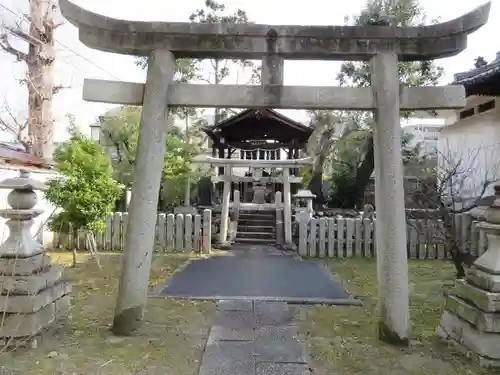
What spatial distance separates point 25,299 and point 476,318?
4.80 m

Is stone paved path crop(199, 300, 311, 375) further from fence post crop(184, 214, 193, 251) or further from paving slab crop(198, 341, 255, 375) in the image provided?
fence post crop(184, 214, 193, 251)

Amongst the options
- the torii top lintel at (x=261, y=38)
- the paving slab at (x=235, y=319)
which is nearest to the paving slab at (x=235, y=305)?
the paving slab at (x=235, y=319)

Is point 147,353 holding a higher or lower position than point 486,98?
lower

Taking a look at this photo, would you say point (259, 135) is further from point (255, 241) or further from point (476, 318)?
point (476, 318)

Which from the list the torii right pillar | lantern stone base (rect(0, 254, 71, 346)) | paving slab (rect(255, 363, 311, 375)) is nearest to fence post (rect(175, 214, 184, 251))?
lantern stone base (rect(0, 254, 71, 346))

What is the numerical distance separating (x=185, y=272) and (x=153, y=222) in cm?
446

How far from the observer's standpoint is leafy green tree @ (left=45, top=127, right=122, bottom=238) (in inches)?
344

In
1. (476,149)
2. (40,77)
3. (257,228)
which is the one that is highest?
(40,77)

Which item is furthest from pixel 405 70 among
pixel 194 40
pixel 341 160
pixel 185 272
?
pixel 194 40

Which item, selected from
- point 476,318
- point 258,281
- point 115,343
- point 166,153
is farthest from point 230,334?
point 166,153

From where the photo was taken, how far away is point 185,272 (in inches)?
360

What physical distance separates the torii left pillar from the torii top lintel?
0.27 meters

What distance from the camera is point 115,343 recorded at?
181 inches

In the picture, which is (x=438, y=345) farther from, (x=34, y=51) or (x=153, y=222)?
(x=34, y=51)
